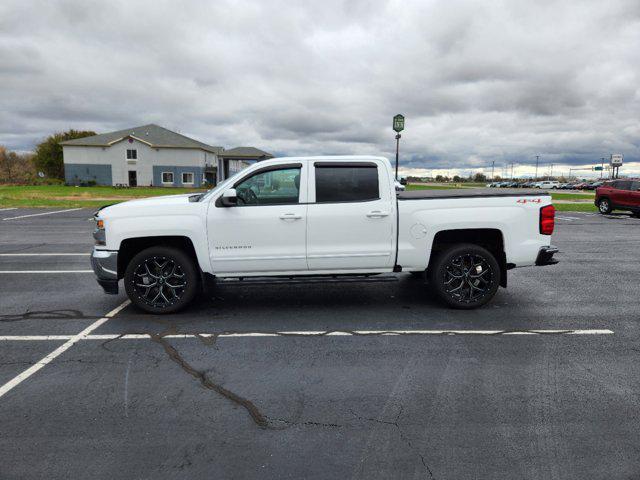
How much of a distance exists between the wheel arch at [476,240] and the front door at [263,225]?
181 centimetres

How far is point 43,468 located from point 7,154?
114 metres

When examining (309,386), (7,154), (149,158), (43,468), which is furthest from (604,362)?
(7,154)

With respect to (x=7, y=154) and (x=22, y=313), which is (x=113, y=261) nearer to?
(x=22, y=313)

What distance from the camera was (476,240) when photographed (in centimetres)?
625

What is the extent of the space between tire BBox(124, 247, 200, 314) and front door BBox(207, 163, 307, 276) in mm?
365

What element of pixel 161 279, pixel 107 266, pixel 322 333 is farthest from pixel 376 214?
pixel 107 266

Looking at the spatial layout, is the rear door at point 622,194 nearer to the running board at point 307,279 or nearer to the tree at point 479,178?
the running board at point 307,279

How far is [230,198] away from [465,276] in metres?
3.17

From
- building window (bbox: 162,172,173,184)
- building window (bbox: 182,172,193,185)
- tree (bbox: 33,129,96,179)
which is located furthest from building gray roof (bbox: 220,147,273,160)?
tree (bbox: 33,129,96,179)

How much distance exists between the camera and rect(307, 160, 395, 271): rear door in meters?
5.78

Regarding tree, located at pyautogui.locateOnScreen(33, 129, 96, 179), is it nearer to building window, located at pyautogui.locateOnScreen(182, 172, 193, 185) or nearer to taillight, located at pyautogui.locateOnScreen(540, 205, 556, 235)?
building window, located at pyautogui.locateOnScreen(182, 172, 193, 185)

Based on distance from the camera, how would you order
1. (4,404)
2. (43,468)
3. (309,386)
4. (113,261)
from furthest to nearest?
(113,261)
(309,386)
(4,404)
(43,468)

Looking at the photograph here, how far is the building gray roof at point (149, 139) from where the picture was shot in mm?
58312

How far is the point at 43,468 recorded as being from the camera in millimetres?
2818
